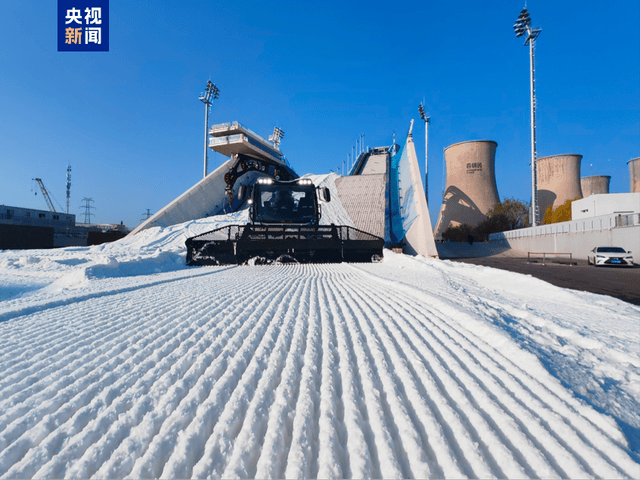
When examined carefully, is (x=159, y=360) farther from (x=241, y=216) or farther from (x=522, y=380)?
(x=241, y=216)

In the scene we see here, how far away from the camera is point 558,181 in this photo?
128 ft

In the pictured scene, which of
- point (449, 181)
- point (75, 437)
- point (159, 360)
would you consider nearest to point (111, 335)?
point (159, 360)

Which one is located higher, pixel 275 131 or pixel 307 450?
pixel 275 131

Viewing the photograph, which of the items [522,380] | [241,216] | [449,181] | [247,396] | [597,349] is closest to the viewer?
[247,396]

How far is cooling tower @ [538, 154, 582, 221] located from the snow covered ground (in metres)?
45.1

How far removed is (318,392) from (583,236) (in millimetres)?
23523

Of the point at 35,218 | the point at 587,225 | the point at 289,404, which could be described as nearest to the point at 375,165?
the point at 587,225

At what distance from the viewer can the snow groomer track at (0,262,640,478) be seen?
1.09 m

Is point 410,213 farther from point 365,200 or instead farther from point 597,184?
point 597,184

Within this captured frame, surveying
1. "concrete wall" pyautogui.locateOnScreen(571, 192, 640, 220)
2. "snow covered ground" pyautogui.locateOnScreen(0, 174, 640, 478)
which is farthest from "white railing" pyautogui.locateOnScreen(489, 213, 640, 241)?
"snow covered ground" pyautogui.locateOnScreen(0, 174, 640, 478)

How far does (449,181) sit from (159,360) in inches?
1644

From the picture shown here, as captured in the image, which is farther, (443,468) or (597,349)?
(597,349)

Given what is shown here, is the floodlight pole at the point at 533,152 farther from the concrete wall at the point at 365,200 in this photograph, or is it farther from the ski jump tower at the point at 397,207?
the concrete wall at the point at 365,200

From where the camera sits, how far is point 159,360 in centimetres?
188
